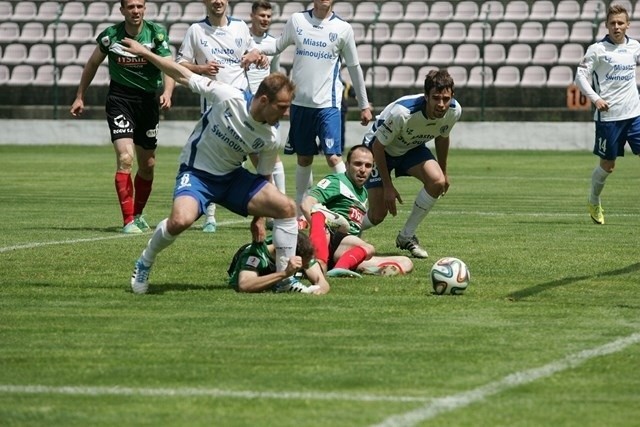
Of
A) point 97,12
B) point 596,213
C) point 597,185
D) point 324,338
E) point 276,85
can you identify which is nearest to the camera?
point 324,338

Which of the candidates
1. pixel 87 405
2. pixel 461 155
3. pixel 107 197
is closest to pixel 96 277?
pixel 87 405

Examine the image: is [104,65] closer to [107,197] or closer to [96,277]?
[107,197]

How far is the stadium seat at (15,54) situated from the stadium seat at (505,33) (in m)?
12.5

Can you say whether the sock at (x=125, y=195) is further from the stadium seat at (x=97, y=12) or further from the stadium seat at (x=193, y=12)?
the stadium seat at (x=97, y=12)

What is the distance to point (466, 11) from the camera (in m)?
35.1

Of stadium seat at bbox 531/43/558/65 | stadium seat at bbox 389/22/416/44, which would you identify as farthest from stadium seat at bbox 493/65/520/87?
stadium seat at bbox 389/22/416/44

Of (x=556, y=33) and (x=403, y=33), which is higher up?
(x=556, y=33)

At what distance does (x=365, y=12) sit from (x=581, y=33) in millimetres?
5917

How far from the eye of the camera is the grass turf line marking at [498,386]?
544cm

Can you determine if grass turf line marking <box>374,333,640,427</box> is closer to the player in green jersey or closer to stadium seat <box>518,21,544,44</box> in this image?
the player in green jersey

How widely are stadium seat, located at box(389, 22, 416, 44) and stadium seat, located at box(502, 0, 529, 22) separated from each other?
Answer: 2.39m

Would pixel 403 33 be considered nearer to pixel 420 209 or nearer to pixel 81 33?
pixel 81 33

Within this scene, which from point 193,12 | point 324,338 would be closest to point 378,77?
point 193,12

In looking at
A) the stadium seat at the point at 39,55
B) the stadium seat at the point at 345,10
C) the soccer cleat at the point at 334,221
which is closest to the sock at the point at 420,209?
the soccer cleat at the point at 334,221
